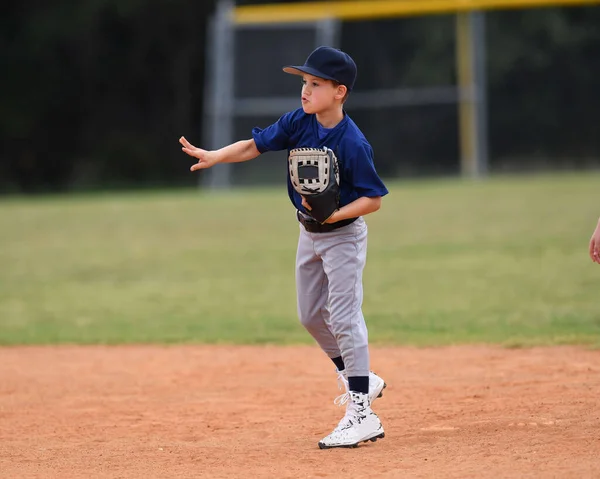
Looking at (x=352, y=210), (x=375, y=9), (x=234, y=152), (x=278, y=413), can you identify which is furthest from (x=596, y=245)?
(x=375, y=9)

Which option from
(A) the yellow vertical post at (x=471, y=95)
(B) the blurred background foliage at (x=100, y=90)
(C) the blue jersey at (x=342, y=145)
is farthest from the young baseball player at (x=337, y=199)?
(B) the blurred background foliage at (x=100, y=90)

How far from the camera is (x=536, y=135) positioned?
854 inches

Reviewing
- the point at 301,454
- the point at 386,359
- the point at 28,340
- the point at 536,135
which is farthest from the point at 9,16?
the point at 301,454

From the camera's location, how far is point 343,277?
433 cm

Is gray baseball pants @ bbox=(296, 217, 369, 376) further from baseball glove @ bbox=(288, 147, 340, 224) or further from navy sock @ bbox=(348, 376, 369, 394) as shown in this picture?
baseball glove @ bbox=(288, 147, 340, 224)

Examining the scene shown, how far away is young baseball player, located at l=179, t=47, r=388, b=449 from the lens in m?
4.23

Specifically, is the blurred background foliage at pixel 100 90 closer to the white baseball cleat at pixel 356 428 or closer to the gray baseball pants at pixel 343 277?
the gray baseball pants at pixel 343 277

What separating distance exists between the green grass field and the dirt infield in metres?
0.77

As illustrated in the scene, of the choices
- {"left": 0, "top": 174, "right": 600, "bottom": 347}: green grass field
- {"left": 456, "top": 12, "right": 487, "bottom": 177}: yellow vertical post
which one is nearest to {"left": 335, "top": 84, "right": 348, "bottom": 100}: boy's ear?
{"left": 0, "top": 174, "right": 600, "bottom": 347}: green grass field

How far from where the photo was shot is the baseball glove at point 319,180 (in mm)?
4184

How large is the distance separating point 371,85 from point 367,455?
1758 centimetres

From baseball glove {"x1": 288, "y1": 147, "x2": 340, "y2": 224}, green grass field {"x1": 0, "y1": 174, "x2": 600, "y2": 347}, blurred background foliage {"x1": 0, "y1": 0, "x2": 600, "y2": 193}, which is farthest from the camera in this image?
blurred background foliage {"x1": 0, "y1": 0, "x2": 600, "y2": 193}

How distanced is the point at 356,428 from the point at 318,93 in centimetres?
A: 148

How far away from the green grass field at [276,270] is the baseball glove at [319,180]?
316 cm
